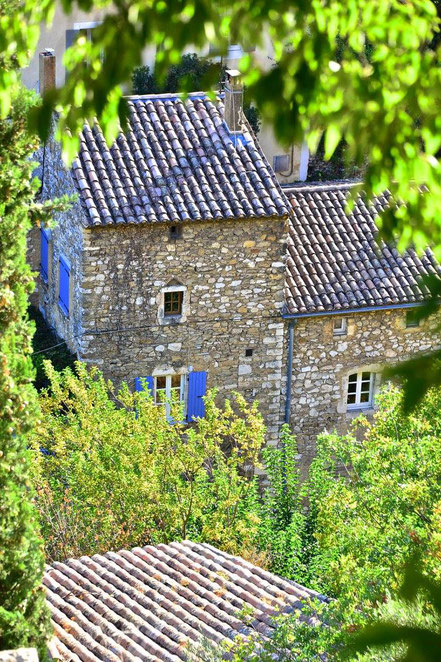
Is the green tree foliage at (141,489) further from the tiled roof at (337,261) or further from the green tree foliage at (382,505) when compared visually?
the tiled roof at (337,261)

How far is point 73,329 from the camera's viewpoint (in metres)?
16.1

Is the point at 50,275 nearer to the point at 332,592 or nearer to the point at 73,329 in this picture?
the point at 73,329

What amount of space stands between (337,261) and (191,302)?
240 centimetres

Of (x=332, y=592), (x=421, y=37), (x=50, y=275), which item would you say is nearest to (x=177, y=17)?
(x=421, y=37)

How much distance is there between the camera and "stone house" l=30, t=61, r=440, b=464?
15422 mm

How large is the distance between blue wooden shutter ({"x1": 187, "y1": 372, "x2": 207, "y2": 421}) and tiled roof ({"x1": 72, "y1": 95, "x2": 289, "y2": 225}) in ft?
7.75

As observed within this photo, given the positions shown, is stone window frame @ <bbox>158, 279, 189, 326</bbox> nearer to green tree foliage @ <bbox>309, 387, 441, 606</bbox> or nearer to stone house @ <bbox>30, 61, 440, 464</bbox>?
stone house @ <bbox>30, 61, 440, 464</bbox>

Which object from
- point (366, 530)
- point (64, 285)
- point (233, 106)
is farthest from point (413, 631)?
point (233, 106)

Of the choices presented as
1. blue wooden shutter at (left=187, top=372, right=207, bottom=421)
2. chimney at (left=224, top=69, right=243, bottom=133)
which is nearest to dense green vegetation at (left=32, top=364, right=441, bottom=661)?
blue wooden shutter at (left=187, top=372, right=207, bottom=421)

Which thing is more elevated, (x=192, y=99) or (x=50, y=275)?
(x=192, y=99)

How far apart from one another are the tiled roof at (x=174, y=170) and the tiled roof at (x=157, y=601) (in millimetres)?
5707

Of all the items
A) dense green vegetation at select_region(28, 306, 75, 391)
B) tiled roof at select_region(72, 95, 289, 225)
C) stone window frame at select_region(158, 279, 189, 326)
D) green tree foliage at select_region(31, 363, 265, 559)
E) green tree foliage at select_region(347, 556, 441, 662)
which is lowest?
dense green vegetation at select_region(28, 306, 75, 391)

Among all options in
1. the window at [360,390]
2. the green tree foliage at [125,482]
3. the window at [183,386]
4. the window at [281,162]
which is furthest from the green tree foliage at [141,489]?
the window at [281,162]

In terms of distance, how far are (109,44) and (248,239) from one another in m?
12.3
